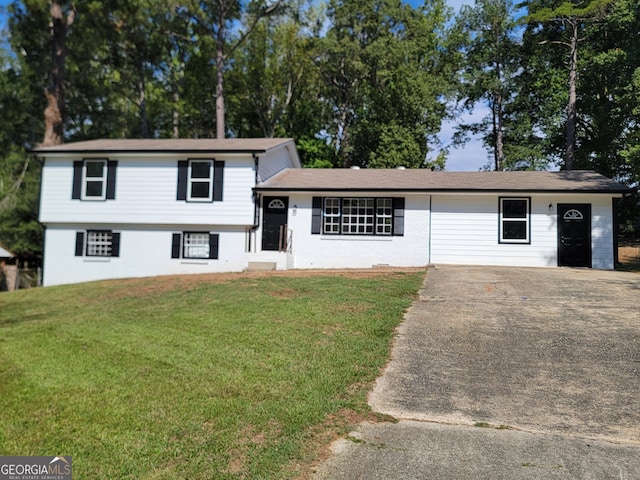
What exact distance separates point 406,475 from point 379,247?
13071mm

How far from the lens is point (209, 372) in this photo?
17.7 ft

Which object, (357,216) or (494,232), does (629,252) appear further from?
(357,216)

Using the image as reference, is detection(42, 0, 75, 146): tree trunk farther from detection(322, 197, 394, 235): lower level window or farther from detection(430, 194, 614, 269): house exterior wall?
detection(430, 194, 614, 269): house exterior wall

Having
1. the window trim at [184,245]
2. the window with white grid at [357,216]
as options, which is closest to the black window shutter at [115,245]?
the window trim at [184,245]

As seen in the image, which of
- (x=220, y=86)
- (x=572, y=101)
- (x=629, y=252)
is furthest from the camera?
(x=220, y=86)

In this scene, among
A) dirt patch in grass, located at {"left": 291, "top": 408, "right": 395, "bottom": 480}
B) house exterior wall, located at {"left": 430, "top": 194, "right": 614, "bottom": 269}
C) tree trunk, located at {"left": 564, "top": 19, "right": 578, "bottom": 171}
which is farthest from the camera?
tree trunk, located at {"left": 564, "top": 19, "right": 578, "bottom": 171}

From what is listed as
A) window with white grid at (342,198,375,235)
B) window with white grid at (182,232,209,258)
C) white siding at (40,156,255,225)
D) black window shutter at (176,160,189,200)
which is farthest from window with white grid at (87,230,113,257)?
window with white grid at (342,198,375,235)

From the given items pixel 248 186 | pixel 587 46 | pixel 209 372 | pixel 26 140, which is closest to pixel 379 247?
pixel 248 186

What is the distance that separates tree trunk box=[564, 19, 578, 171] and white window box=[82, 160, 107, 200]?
22345mm

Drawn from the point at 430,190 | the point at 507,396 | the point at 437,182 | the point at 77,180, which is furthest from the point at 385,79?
the point at 507,396

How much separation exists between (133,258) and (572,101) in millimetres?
23179

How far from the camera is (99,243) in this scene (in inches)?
703

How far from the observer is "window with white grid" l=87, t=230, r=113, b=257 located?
701 inches

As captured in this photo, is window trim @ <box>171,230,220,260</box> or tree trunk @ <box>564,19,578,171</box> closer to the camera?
window trim @ <box>171,230,220,260</box>
